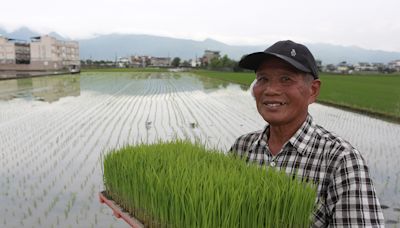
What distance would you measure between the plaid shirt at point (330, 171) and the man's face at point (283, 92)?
→ 0.09 metres

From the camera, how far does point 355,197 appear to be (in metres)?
A: 1.46

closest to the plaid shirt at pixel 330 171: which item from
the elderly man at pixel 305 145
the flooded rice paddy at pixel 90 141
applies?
the elderly man at pixel 305 145

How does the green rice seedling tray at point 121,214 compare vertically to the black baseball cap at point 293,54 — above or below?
below

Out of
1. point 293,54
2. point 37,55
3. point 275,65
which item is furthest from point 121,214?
point 37,55

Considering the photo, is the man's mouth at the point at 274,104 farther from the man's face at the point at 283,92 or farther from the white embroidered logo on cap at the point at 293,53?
the white embroidered logo on cap at the point at 293,53

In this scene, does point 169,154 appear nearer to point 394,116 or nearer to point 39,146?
point 39,146

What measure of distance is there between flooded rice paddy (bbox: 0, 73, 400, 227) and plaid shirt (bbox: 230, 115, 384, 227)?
2.16 meters

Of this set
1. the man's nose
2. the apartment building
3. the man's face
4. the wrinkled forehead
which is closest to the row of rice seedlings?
the man's face

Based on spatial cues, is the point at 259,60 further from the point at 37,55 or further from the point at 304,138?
the point at 37,55

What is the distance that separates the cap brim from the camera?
165cm

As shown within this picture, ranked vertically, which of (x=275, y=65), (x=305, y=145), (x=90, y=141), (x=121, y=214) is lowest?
(x=90, y=141)

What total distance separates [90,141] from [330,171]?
846 centimetres

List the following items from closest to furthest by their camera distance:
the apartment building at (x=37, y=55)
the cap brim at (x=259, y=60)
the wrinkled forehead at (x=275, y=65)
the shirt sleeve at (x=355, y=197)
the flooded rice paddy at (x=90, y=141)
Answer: the shirt sleeve at (x=355, y=197)
the cap brim at (x=259, y=60)
the wrinkled forehead at (x=275, y=65)
the flooded rice paddy at (x=90, y=141)
the apartment building at (x=37, y=55)

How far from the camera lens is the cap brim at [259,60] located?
65.0 inches
